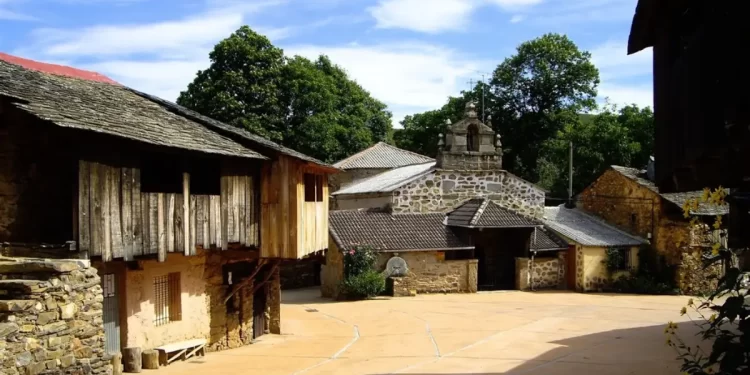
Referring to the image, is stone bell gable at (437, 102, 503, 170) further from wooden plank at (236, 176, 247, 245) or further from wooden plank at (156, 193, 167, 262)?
wooden plank at (156, 193, 167, 262)

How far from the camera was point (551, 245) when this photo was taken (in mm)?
26953

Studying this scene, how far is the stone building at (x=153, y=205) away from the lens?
35.2 ft

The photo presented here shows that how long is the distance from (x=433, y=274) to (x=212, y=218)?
13.5 m

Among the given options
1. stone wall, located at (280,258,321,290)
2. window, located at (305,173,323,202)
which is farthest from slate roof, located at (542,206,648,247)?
window, located at (305,173,323,202)

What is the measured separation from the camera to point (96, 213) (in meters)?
10.8

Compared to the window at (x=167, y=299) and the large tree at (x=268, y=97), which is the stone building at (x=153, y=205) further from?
the large tree at (x=268, y=97)

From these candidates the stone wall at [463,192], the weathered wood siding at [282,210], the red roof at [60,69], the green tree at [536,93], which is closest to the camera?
the weathered wood siding at [282,210]

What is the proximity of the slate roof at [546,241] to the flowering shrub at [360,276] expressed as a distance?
673 centimetres

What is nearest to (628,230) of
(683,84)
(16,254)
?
(683,84)

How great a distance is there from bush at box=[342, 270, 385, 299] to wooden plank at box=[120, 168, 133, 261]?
12795mm

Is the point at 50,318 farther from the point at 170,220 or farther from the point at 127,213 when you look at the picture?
the point at 170,220

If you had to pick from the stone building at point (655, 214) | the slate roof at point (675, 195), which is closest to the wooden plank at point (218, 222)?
the slate roof at point (675, 195)

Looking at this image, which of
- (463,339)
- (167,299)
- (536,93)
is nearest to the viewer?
(167,299)

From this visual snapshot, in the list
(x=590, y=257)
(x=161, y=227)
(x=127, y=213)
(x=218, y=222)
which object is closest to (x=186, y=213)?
(x=161, y=227)
